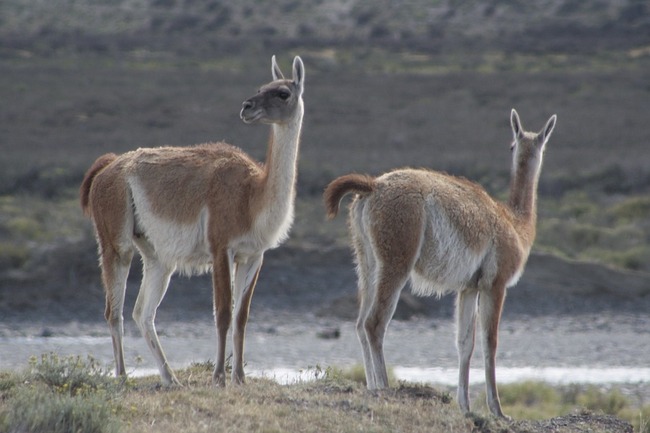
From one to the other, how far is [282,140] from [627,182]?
2107 cm

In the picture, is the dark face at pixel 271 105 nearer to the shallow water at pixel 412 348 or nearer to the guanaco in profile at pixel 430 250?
the guanaco in profile at pixel 430 250

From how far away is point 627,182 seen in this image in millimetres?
28062

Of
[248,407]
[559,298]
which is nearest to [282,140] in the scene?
[248,407]

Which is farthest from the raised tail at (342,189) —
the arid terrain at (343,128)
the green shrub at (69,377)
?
the arid terrain at (343,128)

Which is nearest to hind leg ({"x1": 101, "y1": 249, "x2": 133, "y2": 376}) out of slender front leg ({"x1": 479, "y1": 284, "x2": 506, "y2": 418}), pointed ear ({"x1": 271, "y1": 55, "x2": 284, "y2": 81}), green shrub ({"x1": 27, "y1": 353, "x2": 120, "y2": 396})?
green shrub ({"x1": 27, "y1": 353, "x2": 120, "y2": 396})

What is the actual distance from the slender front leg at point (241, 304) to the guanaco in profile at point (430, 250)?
0.76 m

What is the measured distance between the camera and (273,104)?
845 cm

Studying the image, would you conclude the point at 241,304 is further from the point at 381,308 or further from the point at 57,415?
the point at 57,415

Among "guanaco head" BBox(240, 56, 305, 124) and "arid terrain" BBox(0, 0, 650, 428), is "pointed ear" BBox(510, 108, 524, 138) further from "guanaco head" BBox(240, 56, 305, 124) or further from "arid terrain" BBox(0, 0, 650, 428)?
"arid terrain" BBox(0, 0, 650, 428)

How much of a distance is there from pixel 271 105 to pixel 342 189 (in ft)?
2.72

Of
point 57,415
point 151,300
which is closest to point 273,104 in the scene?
point 151,300

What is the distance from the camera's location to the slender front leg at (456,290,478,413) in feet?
27.7

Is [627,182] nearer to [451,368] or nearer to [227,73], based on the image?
[451,368]

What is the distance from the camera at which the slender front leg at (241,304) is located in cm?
836
